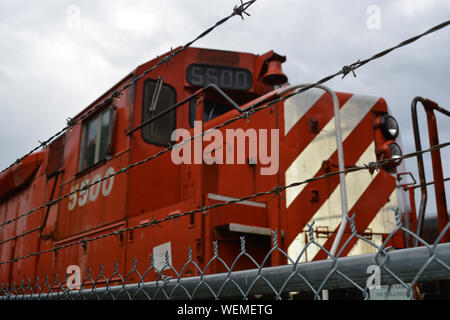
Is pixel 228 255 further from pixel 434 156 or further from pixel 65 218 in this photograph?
pixel 65 218

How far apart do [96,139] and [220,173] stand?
139cm

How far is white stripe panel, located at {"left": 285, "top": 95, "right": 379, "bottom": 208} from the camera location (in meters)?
3.13

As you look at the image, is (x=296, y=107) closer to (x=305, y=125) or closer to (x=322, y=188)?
(x=305, y=125)

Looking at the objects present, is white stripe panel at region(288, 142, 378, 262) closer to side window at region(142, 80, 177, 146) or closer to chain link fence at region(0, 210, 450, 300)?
chain link fence at region(0, 210, 450, 300)

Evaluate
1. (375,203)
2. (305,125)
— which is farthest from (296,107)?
(375,203)

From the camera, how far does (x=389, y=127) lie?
3.35 m

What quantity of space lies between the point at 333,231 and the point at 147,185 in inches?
57.5

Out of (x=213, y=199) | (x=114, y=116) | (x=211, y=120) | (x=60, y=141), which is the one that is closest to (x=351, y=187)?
(x=213, y=199)

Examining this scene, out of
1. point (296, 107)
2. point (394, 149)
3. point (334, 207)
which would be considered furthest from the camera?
point (296, 107)

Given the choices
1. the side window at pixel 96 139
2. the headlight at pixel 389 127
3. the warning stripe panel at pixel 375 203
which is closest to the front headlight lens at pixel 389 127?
the headlight at pixel 389 127

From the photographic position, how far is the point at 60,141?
16.6 ft

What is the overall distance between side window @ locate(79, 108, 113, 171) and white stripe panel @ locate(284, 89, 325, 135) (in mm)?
1524

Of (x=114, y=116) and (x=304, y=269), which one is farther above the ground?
(x=114, y=116)

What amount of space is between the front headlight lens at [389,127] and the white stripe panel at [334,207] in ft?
0.44
